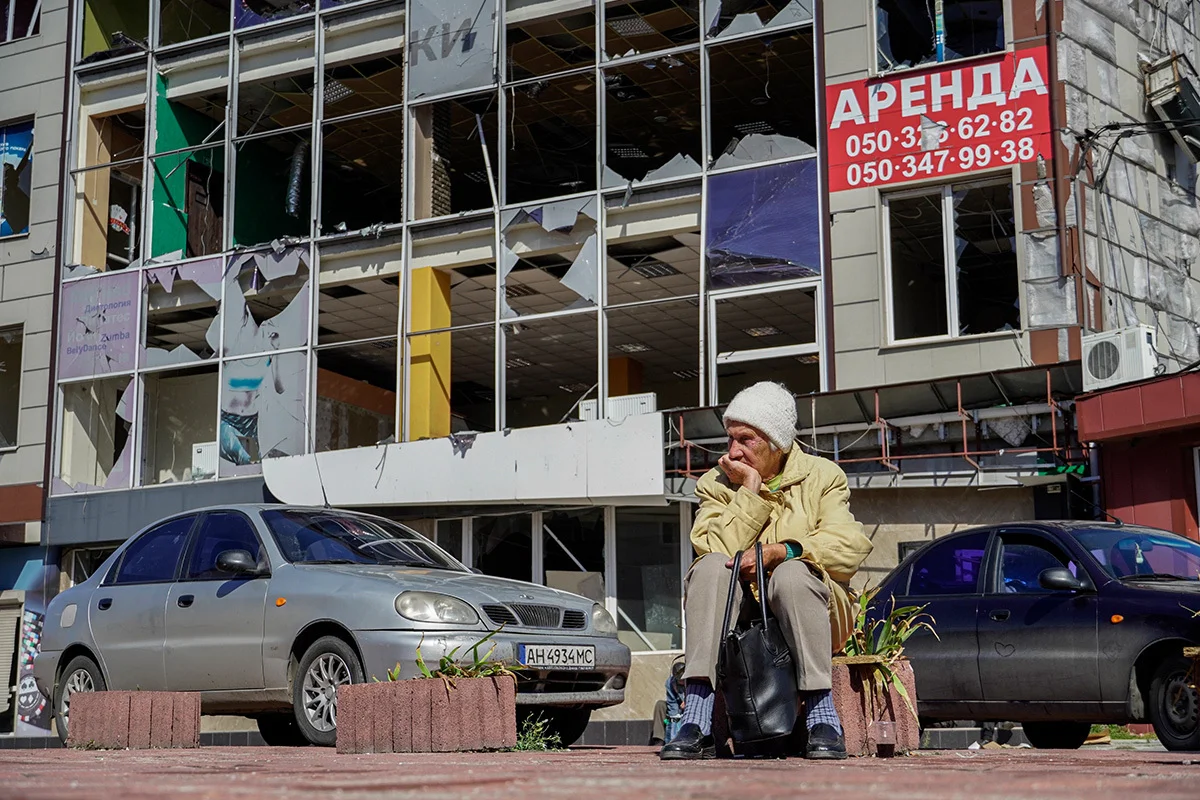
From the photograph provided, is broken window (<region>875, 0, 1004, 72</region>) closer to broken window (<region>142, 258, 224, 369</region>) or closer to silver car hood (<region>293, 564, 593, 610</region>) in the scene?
broken window (<region>142, 258, 224, 369</region>)

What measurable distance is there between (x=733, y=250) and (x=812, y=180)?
54.6 inches

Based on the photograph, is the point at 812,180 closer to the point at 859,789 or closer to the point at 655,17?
the point at 655,17

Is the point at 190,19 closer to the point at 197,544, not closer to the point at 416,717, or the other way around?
the point at 197,544

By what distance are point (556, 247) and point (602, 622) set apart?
12.2 metres

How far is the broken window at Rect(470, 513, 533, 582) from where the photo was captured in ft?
71.8


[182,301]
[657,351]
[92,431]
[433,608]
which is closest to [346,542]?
[433,608]

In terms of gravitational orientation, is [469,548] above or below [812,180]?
below

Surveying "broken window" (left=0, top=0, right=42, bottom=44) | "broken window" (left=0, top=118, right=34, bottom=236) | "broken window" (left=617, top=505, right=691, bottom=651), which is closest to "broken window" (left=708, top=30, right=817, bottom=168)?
"broken window" (left=617, top=505, right=691, bottom=651)

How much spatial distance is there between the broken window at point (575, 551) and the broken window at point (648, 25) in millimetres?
6866

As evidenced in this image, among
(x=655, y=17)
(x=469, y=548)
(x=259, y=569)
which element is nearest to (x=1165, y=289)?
(x=655, y=17)

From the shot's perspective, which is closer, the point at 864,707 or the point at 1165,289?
the point at 864,707

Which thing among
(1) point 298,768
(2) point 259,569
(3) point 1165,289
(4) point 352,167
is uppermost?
(4) point 352,167

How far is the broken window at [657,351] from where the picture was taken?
1085 inches

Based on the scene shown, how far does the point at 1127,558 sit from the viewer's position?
418 inches
